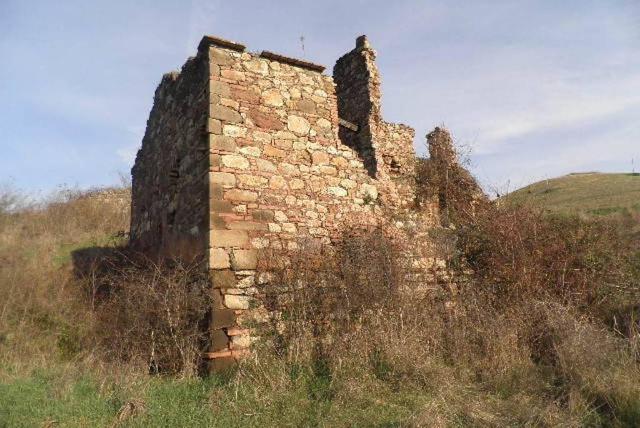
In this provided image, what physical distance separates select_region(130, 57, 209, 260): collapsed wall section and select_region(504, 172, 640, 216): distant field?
46.9 feet

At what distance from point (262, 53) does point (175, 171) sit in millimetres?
2173

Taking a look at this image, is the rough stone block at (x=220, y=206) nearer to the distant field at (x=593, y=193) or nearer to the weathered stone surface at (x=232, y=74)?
the weathered stone surface at (x=232, y=74)

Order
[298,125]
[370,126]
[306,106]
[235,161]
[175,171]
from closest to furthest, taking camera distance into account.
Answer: [235,161] → [298,125] → [306,106] → [175,171] → [370,126]

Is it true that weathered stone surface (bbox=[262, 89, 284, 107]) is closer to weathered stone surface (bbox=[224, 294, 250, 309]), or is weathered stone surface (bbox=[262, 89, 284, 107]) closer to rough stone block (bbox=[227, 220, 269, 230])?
rough stone block (bbox=[227, 220, 269, 230])

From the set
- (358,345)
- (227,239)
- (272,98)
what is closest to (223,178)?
(227,239)

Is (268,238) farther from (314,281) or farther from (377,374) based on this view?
(377,374)

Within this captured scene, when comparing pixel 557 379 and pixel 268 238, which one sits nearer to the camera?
pixel 557 379

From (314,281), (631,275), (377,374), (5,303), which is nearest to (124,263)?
(5,303)

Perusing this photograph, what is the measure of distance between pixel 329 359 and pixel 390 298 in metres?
1.30

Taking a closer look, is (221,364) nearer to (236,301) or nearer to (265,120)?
(236,301)

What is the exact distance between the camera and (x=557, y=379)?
16.3 feet

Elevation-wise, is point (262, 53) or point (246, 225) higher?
point (262, 53)

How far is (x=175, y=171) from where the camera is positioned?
7.14 metres

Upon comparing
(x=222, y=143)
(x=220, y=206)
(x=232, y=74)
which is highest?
(x=232, y=74)
